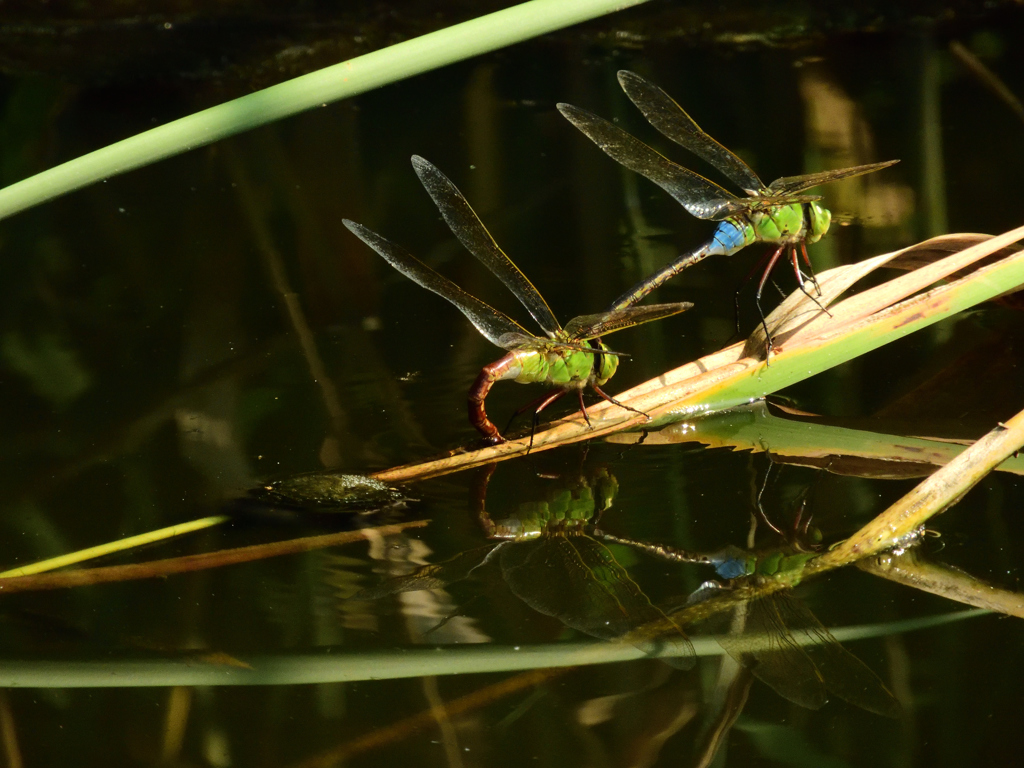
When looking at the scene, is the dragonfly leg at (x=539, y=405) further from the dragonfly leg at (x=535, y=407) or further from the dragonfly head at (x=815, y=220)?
the dragonfly head at (x=815, y=220)

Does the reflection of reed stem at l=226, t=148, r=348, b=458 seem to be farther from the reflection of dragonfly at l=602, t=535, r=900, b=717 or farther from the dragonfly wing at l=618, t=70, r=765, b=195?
the dragonfly wing at l=618, t=70, r=765, b=195

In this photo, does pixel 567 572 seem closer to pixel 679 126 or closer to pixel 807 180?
pixel 807 180

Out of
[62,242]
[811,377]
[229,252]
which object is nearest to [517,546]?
[811,377]

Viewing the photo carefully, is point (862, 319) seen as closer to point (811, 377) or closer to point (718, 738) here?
point (811, 377)

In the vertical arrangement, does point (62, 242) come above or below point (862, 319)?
above

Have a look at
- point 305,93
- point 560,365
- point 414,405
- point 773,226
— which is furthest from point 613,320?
point 305,93

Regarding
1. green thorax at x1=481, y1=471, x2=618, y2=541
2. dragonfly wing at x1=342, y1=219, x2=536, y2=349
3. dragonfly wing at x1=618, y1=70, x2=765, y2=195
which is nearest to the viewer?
green thorax at x1=481, y1=471, x2=618, y2=541

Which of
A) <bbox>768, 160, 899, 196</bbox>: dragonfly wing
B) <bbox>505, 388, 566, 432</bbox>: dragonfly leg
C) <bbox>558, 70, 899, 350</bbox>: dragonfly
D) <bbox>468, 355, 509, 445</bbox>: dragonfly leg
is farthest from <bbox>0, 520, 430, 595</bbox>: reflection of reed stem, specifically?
<bbox>768, 160, 899, 196</bbox>: dragonfly wing

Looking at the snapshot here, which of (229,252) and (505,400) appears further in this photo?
(229,252)
